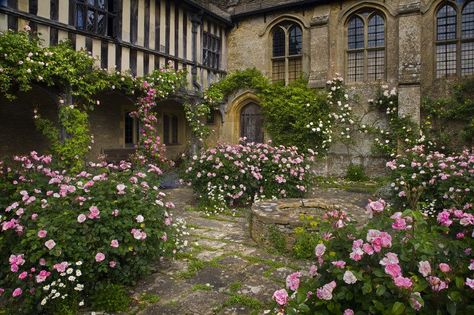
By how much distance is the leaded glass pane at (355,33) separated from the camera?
1176 centimetres

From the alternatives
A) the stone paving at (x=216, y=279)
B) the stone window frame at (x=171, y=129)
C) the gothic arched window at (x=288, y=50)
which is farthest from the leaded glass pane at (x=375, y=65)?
the stone paving at (x=216, y=279)

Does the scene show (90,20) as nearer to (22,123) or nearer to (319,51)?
(22,123)

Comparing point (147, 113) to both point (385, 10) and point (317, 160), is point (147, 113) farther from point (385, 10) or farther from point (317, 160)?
point (385, 10)

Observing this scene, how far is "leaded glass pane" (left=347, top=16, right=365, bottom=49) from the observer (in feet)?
38.6

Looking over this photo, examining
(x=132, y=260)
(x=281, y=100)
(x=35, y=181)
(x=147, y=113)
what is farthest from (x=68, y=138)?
(x=281, y=100)

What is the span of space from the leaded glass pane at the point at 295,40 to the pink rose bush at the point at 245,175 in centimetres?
A: 687

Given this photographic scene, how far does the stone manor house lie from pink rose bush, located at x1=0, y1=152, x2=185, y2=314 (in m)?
4.99

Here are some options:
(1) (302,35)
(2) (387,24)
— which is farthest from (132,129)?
(2) (387,24)

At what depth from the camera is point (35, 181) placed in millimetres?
3844

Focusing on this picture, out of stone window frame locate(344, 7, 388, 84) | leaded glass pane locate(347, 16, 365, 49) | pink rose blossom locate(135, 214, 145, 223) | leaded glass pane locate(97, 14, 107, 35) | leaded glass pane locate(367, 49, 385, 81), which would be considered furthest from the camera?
leaded glass pane locate(347, 16, 365, 49)

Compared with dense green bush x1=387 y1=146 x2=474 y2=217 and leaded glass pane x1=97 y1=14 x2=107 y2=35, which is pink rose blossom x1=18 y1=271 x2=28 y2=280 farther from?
leaded glass pane x1=97 y1=14 x2=107 y2=35

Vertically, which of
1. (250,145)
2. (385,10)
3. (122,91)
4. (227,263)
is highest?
(385,10)

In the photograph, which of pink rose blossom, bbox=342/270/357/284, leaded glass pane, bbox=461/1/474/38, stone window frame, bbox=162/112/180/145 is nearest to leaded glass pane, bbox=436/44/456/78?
leaded glass pane, bbox=461/1/474/38

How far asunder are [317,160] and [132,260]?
9460 millimetres
